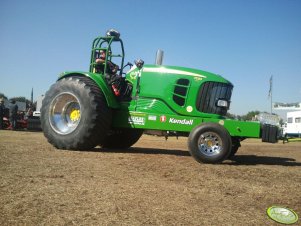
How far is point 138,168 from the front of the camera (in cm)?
606

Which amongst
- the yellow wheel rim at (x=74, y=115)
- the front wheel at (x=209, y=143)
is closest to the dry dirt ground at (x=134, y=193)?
the front wheel at (x=209, y=143)

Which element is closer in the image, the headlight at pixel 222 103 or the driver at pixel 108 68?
the headlight at pixel 222 103

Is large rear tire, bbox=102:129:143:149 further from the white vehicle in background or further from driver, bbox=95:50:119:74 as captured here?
the white vehicle in background

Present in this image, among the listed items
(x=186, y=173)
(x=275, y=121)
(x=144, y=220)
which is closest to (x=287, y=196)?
(x=186, y=173)

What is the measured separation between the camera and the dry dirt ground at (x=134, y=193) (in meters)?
3.35

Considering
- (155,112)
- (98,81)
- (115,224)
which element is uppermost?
(98,81)

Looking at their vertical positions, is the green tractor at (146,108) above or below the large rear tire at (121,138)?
above

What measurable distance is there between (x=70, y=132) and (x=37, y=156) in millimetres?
1626

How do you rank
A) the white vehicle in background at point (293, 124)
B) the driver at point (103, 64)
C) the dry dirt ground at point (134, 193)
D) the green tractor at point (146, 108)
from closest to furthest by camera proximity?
the dry dirt ground at point (134, 193)
the green tractor at point (146, 108)
the driver at point (103, 64)
the white vehicle in background at point (293, 124)

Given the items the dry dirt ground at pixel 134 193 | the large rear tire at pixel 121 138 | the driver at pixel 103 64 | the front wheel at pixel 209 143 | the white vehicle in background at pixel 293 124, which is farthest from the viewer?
the white vehicle in background at pixel 293 124

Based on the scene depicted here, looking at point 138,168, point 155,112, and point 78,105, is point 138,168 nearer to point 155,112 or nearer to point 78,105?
point 155,112

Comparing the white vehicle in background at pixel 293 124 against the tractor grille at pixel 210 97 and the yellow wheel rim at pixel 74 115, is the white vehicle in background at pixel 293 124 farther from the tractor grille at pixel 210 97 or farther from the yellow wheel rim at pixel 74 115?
the yellow wheel rim at pixel 74 115

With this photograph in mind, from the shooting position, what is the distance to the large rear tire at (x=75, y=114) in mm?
8055

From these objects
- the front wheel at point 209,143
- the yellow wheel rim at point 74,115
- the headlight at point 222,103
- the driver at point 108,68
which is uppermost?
the driver at point 108,68
